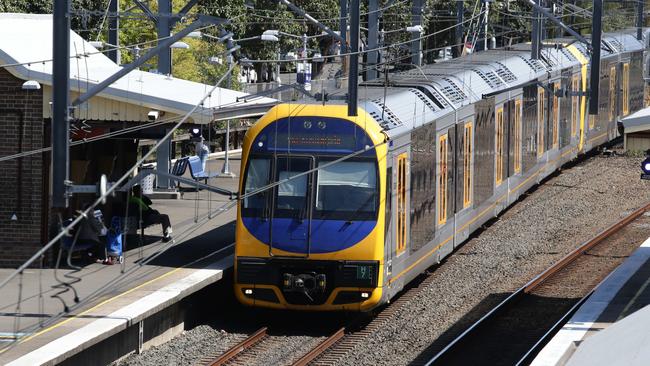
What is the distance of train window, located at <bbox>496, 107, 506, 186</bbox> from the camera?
2547 centimetres

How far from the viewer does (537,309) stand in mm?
19438

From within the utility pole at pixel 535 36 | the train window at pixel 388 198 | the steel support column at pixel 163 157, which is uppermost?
the utility pole at pixel 535 36

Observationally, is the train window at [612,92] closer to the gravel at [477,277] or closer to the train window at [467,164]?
the gravel at [477,277]

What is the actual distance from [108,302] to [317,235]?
281 centimetres

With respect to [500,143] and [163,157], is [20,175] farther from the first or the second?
[500,143]

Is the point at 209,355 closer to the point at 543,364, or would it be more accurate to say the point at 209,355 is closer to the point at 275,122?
the point at 275,122

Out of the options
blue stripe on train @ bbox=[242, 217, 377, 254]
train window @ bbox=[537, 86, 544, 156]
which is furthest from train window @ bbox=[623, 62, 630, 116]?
blue stripe on train @ bbox=[242, 217, 377, 254]

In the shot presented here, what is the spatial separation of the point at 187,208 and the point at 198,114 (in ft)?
25.5

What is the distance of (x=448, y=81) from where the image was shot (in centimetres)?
2323

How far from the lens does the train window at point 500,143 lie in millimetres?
25469

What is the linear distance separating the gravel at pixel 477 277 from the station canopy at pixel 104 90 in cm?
327

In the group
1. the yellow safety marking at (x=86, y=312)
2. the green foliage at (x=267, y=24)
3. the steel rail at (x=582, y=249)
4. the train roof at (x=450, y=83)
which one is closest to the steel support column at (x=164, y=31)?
the green foliage at (x=267, y=24)

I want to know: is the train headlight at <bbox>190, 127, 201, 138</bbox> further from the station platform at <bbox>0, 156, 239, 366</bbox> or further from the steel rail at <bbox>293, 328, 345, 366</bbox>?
the steel rail at <bbox>293, 328, 345, 366</bbox>

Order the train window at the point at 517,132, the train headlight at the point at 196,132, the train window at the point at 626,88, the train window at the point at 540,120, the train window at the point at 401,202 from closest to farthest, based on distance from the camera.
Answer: the train window at the point at 401,202 < the train headlight at the point at 196,132 < the train window at the point at 517,132 < the train window at the point at 540,120 < the train window at the point at 626,88
